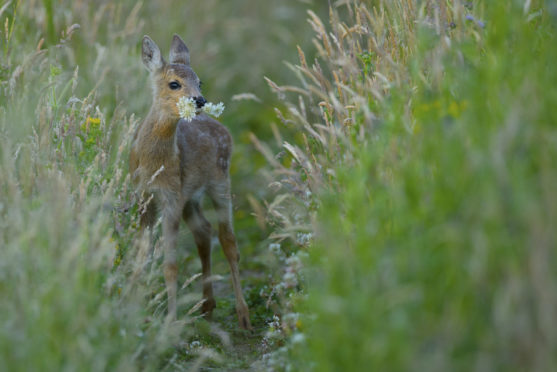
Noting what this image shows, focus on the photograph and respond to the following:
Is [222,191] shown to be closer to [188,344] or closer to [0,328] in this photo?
[188,344]

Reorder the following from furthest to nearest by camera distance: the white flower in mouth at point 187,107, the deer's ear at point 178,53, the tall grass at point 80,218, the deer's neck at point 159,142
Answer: the deer's ear at point 178,53 < the deer's neck at point 159,142 < the white flower in mouth at point 187,107 < the tall grass at point 80,218

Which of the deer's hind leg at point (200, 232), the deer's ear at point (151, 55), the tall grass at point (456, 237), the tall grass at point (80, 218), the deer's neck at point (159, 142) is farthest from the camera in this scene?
the deer's hind leg at point (200, 232)

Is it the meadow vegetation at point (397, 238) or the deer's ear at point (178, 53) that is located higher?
the deer's ear at point (178, 53)

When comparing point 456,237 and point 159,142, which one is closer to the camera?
point 456,237

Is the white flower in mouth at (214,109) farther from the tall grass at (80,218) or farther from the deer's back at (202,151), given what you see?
the deer's back at (202,151)

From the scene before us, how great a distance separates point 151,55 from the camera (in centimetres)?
623

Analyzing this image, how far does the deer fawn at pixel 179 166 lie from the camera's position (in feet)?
19.1

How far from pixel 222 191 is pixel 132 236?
1.68 meters

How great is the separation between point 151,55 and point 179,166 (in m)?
1.06

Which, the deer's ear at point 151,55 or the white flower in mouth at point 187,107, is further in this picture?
the deer's ear at point 151,55

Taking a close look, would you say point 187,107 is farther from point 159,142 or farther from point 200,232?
point 200,232

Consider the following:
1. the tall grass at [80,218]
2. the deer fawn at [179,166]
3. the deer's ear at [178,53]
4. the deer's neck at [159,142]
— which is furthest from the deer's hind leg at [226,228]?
the deer's ear at [178,53]

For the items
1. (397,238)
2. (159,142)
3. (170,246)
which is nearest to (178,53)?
(159,142)

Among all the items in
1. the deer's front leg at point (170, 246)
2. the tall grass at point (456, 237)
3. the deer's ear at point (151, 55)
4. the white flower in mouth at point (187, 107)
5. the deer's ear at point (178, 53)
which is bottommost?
the tall grass at point (456, 237)
